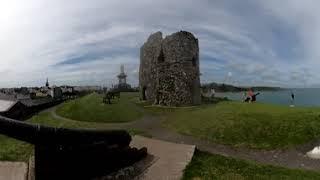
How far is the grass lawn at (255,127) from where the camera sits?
59.2 feet

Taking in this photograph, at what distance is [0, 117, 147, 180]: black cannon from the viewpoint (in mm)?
8711

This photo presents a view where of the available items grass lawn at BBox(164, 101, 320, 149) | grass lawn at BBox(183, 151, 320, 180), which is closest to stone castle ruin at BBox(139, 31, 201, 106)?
grass lawn at BBox(164, 101, 320, 149)

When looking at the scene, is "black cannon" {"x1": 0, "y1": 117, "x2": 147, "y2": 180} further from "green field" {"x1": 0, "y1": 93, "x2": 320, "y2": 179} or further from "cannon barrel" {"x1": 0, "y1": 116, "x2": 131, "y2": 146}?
"green field" {"x1": 0, "y1": 93, "x2": 320, "y2": 179}

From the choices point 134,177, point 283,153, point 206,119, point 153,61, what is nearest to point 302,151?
point 283,153

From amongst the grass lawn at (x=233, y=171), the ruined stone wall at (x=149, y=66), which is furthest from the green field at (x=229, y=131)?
the ruined stone wall at (x=149, y=66)

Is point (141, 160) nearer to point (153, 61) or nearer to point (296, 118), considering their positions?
point (296, 118)

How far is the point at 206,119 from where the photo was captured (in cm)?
2228

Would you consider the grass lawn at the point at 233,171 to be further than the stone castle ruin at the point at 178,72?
No

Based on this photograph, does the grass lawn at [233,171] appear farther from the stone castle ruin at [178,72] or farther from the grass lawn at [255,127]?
the stone castle ruin at [178,72]

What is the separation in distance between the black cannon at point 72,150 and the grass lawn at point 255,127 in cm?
734

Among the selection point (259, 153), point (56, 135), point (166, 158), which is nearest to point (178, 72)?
point (259, 153)

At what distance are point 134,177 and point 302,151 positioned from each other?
27.2 ft

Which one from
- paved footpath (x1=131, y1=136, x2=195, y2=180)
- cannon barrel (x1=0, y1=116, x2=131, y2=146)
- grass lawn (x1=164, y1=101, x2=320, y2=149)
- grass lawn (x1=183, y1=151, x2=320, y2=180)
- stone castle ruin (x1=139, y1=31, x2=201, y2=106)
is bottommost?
grass lawn (x1=183, y1=151, x2=320, y2=180)

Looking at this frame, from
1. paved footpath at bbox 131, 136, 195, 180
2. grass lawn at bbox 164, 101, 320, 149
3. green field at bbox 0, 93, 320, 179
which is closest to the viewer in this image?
paved footpath at bbox 131, 136, 195, 180
